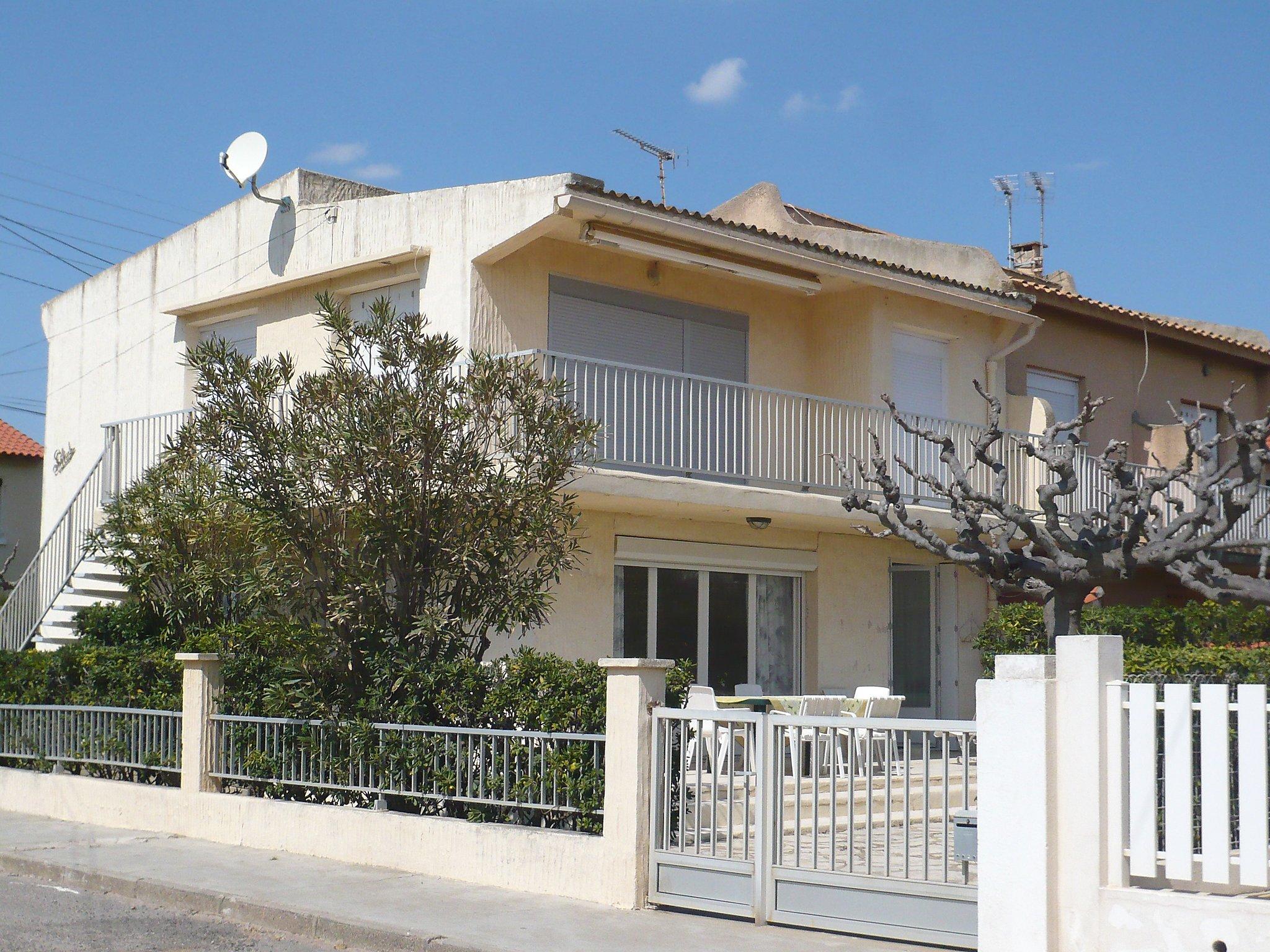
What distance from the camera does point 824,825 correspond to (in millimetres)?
8156

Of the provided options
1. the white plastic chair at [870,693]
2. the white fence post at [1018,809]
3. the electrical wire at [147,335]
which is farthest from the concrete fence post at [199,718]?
the white fence post at [1018,809]

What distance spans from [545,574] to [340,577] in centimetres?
158

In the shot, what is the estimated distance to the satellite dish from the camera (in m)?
17.1

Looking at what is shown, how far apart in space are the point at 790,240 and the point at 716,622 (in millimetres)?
4530

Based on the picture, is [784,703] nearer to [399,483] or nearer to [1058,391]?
[399,483]

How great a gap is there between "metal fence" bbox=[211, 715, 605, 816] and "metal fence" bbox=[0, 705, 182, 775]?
87 centimetres

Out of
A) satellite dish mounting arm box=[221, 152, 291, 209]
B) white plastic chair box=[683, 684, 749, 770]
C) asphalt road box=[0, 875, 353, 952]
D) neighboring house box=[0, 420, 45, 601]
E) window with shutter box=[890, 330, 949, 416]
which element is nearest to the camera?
asphalt road box=[0, 875, 353, 952]

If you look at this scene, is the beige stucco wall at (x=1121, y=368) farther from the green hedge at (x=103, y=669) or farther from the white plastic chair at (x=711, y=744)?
the green hedge at (x=103, y=669)

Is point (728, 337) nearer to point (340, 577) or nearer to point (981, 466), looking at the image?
point (981, 466)

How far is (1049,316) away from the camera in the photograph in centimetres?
1977

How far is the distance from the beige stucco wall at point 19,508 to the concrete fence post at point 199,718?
21.2 meters

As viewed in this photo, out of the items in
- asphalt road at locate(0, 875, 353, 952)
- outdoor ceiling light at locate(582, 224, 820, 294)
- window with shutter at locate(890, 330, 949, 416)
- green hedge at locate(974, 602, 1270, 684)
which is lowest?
asphalt road at locate(0, 875, 353, 952)

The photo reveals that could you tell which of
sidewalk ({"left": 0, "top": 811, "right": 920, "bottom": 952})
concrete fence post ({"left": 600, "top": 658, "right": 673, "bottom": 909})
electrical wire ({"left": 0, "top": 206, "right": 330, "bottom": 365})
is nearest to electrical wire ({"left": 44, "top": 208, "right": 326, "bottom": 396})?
electrical wire ({"left": 0, "top": 206, "right": 330, "bottom": 365})

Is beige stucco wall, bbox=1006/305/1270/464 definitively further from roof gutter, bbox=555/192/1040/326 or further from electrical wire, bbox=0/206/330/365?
electrical wire, bbox=0/206/330/365
